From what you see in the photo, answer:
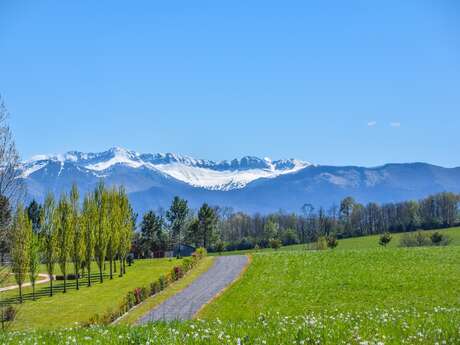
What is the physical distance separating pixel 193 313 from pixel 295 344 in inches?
1038

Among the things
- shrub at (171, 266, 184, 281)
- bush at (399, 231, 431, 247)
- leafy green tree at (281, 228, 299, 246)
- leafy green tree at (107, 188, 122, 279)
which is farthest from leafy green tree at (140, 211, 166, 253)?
bush at (399, 231, 431, 247)

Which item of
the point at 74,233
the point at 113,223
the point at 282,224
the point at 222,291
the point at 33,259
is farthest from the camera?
the point at 282,224

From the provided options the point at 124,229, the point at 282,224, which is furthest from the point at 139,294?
the point at 282,224

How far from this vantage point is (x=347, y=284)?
41.1m

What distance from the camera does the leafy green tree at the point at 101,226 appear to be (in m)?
59.0

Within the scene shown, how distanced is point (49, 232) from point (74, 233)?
3581mm

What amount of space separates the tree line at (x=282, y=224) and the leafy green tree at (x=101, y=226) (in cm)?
4496

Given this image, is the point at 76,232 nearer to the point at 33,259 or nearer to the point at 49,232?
the point at 49,232

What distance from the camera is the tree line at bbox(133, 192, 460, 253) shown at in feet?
366

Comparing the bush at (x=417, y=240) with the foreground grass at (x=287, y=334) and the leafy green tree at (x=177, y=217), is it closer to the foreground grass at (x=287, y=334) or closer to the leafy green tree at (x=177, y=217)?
the leafy green tree at (x=177, y=217)

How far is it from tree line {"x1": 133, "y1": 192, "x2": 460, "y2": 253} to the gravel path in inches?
1882

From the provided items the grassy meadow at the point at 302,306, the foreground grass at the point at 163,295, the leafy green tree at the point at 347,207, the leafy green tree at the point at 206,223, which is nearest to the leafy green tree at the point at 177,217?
the leafy green tree at the point at 206,223

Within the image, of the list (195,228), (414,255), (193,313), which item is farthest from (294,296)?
(195,228)

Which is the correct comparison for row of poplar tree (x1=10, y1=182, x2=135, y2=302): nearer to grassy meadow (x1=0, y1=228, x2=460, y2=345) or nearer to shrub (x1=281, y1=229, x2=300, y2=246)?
grassy meadow (x1=0, y1=228, x2=460, y2=345)
